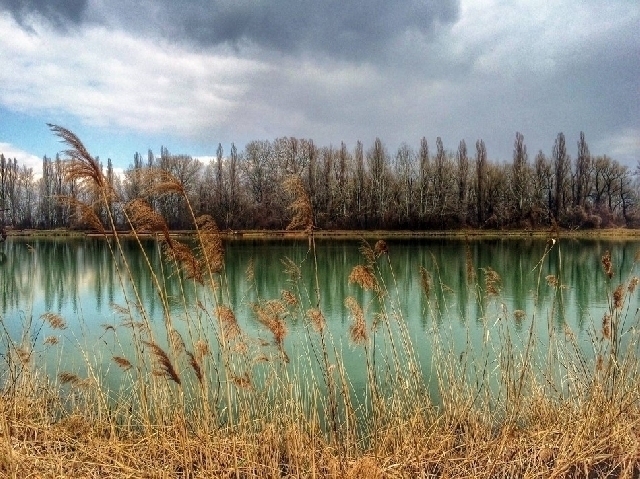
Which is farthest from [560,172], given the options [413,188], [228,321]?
[228,321]

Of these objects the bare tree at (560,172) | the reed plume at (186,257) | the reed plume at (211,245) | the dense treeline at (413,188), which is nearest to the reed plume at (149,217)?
the reed plume at (186,257)

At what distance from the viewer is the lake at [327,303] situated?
465cm

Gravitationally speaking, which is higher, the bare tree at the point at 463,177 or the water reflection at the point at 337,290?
the bare tree at the point at 463,177

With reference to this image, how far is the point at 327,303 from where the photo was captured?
1278cm

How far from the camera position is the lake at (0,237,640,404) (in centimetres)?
465

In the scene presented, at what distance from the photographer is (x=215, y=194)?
1924 inches

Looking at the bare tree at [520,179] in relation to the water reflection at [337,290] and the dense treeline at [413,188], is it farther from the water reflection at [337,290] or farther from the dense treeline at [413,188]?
the water reflection at [337,290]

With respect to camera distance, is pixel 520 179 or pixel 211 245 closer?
pixel 211 245

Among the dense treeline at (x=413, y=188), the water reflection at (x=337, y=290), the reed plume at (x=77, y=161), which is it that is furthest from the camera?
the dense treeline at (x=413, y=188)

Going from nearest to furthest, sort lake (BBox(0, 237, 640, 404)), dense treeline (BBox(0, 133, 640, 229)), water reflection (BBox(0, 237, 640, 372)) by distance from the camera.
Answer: lake (BBox(0, 237, 640, 404)) < water reflection (BBox(0, 237, 640, 372)) < dense treeline (BBox(0, 133, 640, 229))

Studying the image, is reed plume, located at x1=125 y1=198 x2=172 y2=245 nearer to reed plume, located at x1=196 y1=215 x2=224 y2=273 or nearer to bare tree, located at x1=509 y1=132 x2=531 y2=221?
reed plume, located at x1=196 y1=215 x2=224 y2=273

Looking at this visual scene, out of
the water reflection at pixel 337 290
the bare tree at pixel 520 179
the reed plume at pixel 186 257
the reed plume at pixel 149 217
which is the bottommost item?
the water reflection at pixel 337 290

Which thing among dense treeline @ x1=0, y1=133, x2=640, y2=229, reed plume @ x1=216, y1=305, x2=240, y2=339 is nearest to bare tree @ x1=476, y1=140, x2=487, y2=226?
dense treeline @ x1=0, y1=133, x2=640, y2=229

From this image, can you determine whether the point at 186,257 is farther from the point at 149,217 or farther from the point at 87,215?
the point at 87,215
